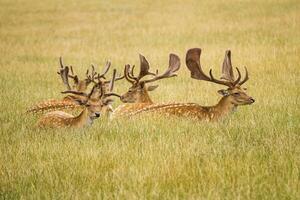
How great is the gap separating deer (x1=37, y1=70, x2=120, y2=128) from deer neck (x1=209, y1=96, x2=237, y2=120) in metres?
1.42

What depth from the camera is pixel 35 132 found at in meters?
7.36

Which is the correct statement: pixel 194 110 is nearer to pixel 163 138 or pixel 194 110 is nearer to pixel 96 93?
pixel 96 93

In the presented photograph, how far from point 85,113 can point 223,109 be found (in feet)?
6.06

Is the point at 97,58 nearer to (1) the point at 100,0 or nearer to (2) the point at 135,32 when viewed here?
(2) the point at 135,32

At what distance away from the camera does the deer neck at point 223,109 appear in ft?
27.1

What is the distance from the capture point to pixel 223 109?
8.29m

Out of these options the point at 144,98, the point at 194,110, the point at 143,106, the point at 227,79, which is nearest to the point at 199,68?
the point at 227,79

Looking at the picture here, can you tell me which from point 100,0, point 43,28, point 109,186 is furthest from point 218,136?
point 100,0

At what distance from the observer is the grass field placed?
506 cm

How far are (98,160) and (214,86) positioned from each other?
21.7 ft

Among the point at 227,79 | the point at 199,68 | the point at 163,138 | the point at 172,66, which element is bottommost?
the point at 163,138

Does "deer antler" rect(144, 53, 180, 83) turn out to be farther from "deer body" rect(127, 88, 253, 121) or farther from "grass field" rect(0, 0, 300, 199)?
"deer body" rect(127, 88, 253, 121)

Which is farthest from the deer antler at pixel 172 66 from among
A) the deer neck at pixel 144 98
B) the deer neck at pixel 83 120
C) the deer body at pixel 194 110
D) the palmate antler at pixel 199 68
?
the deer neck at pixel 83 120

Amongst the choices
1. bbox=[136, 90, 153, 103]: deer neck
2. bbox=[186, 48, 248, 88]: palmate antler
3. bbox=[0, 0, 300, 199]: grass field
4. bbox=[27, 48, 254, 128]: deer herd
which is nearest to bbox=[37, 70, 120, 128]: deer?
bbox=[27, 48, 254, 128]: deer herd
